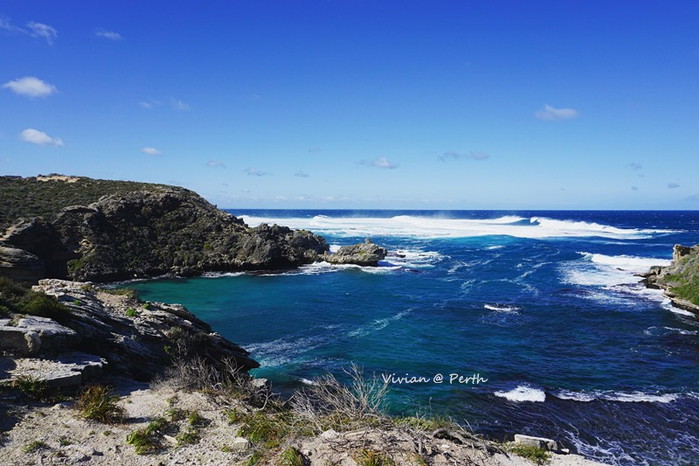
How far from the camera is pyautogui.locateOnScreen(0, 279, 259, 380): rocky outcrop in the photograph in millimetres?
10781

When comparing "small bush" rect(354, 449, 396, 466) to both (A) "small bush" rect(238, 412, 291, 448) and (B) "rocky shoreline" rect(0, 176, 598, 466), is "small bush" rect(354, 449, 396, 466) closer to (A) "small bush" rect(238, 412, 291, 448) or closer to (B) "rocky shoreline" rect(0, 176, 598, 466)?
(B) "rocky shoreline" rect(0, 176, 598, 466)

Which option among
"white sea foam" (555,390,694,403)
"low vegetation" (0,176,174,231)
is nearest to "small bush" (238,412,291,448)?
"white sea foam" (555,390,694,403)

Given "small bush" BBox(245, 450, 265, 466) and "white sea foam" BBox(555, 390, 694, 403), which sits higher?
"small bush" BBox(245, 450, 265, 466)

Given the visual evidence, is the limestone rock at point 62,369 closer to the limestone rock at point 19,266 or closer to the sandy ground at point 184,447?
the sandy ground at point 184,447

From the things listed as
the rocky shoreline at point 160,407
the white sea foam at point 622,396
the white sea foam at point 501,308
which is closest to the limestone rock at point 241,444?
the rocky shoreline at point 160,407

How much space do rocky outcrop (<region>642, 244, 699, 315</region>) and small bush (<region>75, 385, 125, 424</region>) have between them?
36.4m

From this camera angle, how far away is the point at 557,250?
6562 cm

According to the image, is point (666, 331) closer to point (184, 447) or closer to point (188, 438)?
point (188, 438)

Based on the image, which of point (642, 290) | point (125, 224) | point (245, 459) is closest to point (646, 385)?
point (245, 459)

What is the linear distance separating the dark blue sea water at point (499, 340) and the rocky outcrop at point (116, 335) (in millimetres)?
4351

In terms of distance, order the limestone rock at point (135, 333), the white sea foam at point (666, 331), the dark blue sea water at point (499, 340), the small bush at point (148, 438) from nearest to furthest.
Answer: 1. the small bush at point (148, 438)
2. the limestone rock at point (135, 333)
3. the dark blue sea water at point (499, 340)
4. the white sea foam at point (666, 331)

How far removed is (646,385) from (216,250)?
44243 mm

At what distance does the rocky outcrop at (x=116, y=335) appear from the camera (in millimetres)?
10781

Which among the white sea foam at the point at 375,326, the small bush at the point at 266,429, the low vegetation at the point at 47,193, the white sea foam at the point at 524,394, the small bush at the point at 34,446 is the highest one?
the low vegetation at the point at 47,193
